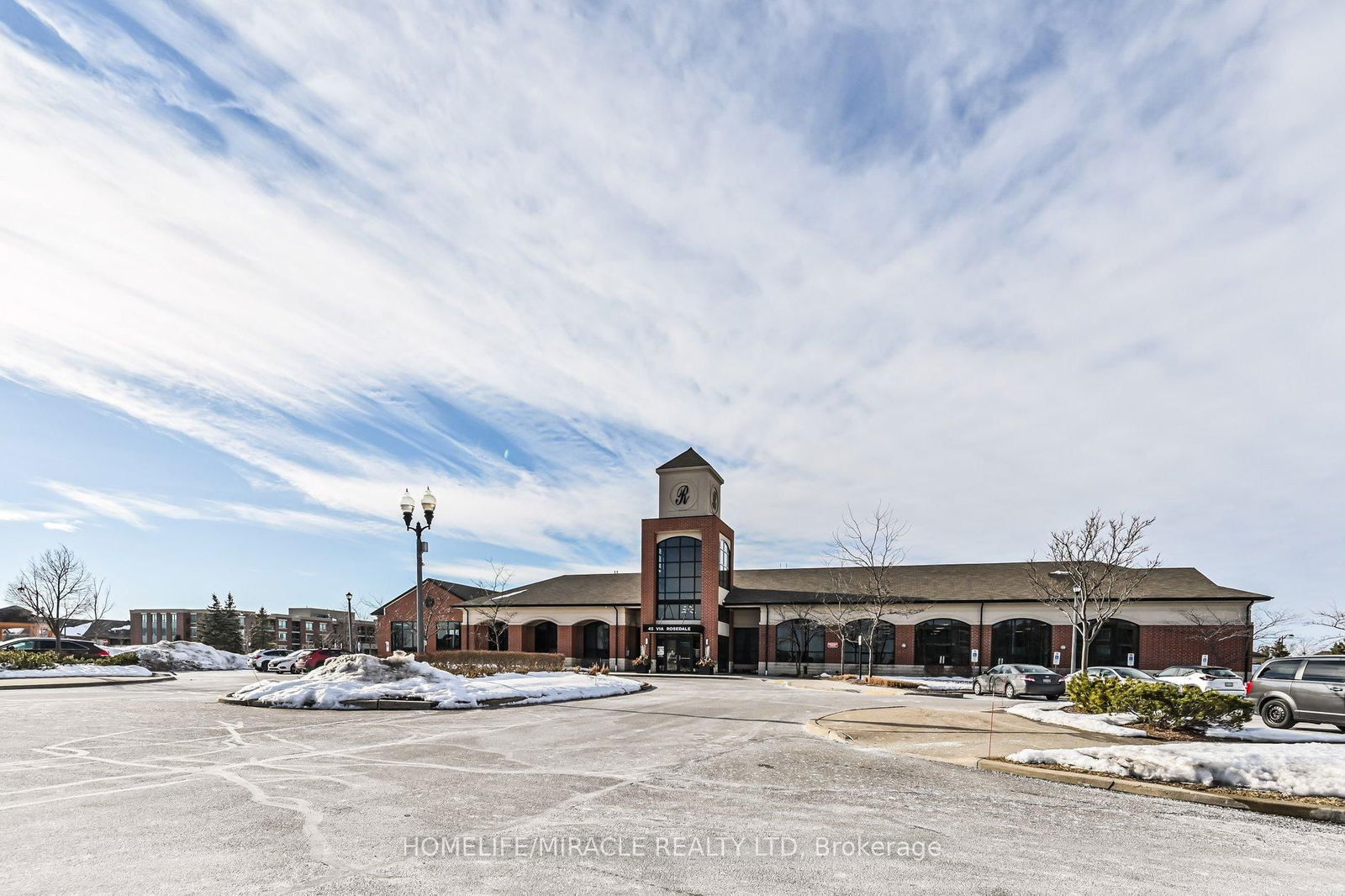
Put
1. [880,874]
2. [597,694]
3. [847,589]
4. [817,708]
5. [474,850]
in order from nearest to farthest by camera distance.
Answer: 1. [880,874]
2. [474,850]
3. [817,708]
4. [597,694]
5. [847,589]

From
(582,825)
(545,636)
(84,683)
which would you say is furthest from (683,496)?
(582,825)

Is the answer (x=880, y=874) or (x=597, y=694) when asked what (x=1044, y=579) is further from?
(x=880, y=874)

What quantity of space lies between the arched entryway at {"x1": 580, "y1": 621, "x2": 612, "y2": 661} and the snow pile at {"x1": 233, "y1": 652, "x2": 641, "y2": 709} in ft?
106

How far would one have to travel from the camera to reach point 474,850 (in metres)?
6.06

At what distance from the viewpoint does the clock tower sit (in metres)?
49.5

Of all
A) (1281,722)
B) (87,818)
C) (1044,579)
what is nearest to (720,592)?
(1044,579)

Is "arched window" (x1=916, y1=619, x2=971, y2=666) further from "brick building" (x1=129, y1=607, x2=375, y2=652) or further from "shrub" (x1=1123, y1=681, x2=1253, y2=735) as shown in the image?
"brick building" (x1=129, y1=607, x2=375, y2=652)

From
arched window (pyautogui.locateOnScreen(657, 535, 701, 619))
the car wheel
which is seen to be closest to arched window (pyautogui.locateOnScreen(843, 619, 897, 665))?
arched window (pyautogui.locateOnScreen(657, 535, 701, 619))

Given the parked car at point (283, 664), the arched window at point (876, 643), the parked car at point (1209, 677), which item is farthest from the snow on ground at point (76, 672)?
the parked car at point (1209, 677)

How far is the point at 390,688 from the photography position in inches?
724

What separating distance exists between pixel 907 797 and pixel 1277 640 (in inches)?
2332

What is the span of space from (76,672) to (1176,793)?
37.8 meters

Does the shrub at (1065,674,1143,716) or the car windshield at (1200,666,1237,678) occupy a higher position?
the shrub at (1065,674,1143,716)

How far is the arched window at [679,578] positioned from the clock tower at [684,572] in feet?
0.19
